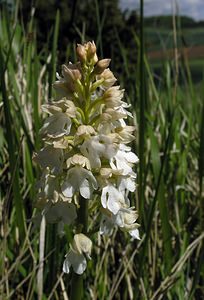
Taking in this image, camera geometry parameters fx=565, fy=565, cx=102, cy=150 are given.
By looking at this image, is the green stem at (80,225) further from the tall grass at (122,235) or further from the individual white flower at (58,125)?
the tall grass at (122,235)

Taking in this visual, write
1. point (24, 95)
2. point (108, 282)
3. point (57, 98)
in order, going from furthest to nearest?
1. point (24, 95)
2. point (108, 282)
3. point (57, 98)

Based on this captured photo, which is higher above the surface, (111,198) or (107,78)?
(107,78)

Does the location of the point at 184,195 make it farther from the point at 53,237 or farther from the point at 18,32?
the point at 18,32

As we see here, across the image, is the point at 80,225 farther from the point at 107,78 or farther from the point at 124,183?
the point at 107,78

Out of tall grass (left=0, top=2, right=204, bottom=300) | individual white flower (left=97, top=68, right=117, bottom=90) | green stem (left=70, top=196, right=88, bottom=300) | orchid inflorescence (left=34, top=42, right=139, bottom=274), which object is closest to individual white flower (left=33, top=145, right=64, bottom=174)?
orchid inflorescence (left=34, top=42, right=139, bottom=274)

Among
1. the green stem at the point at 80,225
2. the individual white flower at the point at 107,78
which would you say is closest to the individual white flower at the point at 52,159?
the green stem at the point at 80,225

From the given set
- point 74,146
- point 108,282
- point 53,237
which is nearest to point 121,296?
point 108,282

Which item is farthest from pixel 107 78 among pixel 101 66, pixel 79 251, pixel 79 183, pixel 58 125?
pixel 79 251

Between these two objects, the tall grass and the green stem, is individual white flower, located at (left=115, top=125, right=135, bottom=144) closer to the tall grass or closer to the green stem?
the green stem
